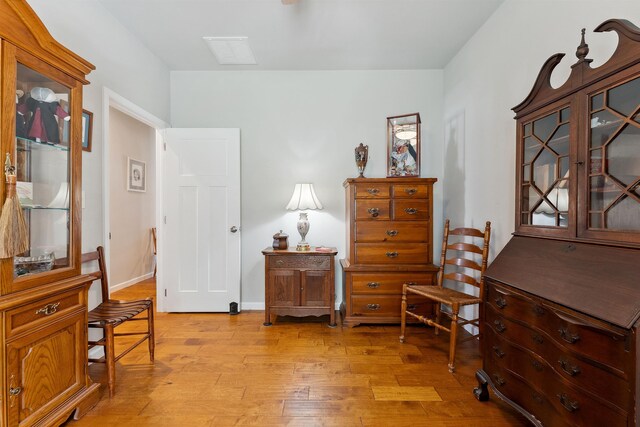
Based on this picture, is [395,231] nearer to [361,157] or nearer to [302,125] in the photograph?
[361,157]

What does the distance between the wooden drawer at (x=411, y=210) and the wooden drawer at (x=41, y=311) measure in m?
2.52

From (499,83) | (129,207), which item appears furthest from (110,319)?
(499,83)

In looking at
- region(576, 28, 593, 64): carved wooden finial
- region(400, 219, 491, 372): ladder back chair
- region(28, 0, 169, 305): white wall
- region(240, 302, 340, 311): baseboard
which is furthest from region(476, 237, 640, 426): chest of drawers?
region(28, 0, 169, 305): white wall

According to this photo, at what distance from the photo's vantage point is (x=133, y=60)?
280cm

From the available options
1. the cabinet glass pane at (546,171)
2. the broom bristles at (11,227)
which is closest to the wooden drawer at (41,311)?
the broom bristles at (11,227)

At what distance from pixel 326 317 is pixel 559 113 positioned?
2.72 metres

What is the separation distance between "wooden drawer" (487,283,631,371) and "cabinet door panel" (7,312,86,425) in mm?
2368

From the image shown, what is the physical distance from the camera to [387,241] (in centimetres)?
296

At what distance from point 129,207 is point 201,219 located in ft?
6.59

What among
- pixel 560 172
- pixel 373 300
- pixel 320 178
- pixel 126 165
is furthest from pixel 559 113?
pixel 126 165

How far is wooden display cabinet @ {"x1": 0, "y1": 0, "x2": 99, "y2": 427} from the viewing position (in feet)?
4.33

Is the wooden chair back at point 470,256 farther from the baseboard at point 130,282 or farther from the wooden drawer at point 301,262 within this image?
the baseboard at point 130,282

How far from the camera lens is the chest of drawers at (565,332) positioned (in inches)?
40.5

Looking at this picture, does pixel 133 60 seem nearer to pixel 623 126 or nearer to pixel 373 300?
pixel 373 300
